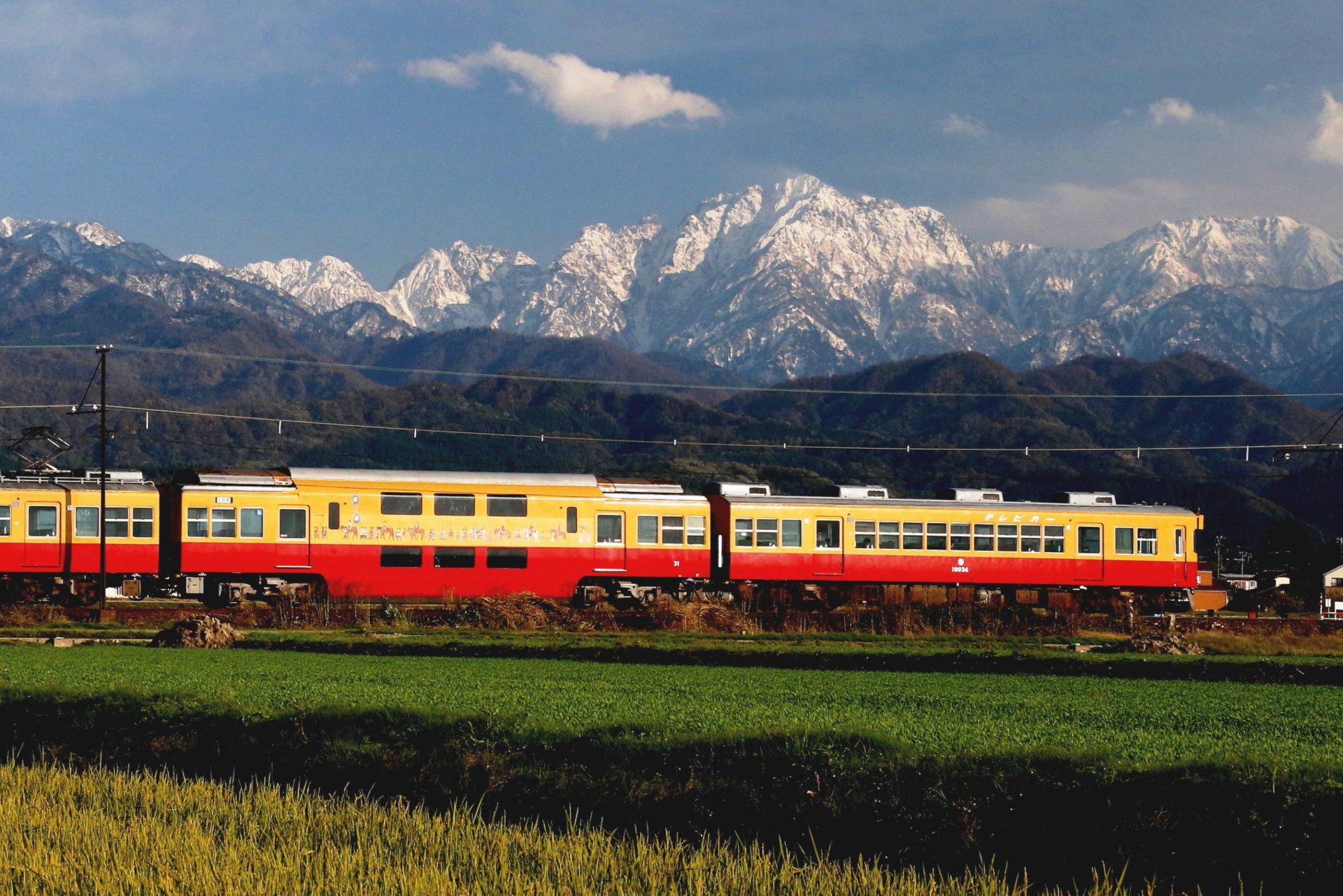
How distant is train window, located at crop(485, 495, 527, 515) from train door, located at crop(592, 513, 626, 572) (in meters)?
2.43

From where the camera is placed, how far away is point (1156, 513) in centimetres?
4903

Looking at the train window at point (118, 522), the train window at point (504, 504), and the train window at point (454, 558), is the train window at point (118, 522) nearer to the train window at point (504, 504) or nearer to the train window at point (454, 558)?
the train window at point (454, 558)

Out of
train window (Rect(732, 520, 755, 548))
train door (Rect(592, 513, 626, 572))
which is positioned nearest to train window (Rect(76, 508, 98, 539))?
train door (Rect(592, 513, 626, 572))

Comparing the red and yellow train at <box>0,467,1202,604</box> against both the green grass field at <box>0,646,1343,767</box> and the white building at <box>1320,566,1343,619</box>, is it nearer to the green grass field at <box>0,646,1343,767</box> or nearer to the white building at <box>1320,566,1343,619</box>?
the green grass field at <box>0,646,1343,767</box>

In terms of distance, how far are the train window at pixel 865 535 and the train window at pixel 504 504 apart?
1043 centimetres

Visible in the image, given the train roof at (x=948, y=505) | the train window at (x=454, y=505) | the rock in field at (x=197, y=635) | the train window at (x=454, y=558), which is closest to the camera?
the rock in field at (x=197, y=635)

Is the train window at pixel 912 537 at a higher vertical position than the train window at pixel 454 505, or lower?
lower

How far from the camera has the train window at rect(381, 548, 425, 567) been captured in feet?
143

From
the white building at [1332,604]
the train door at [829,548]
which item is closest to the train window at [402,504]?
the train door at [829,548]

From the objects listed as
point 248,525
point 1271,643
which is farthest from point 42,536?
point 1271,643

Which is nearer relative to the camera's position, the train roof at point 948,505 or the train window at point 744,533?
the train window at point 744,533

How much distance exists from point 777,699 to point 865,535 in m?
26.7

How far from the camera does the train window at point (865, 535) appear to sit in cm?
4641

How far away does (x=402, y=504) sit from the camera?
43719mm
